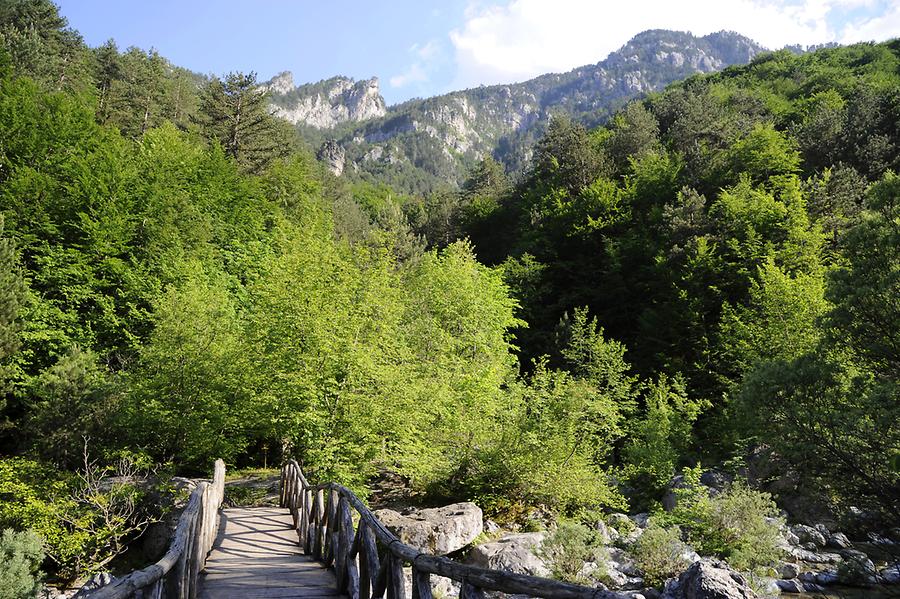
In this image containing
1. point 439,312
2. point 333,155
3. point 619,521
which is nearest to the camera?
point 619,521

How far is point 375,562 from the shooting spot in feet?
18.0

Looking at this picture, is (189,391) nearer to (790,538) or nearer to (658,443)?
(658,443)

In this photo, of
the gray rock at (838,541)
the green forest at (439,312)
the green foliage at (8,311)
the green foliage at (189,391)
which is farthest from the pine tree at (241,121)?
the gray rock at (838,541)

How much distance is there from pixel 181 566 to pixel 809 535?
55.7 ft

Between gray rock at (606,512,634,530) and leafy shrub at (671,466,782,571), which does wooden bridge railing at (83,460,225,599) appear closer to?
gray rock at (606,512,634,530)

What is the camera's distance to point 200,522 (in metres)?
7.21

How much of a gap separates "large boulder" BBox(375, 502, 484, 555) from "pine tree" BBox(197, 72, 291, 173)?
34242 mm

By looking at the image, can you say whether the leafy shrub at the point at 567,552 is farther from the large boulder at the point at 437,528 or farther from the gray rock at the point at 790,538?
the gray rock at the point at 790,538

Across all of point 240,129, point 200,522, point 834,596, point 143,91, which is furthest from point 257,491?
point 143,91

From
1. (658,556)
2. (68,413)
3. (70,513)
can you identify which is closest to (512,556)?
(658,556)

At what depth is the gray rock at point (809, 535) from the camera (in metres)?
14.9

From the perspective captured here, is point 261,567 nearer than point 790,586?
Yes

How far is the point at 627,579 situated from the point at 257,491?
11.7 meters

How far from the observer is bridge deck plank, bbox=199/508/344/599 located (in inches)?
248
